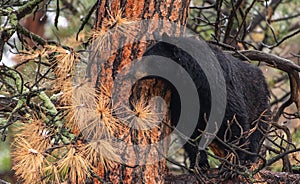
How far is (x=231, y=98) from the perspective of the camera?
8.29ft

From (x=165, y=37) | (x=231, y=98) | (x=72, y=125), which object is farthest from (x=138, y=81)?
(x=231, y=98)

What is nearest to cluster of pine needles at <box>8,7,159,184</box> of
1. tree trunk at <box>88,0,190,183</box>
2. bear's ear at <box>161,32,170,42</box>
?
tree trunk at <box>88,0,190,183</box>

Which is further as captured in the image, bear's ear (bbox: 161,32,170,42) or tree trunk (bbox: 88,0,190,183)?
bear's ear (bbox: 161,32,170,42)

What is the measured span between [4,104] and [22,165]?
41cm

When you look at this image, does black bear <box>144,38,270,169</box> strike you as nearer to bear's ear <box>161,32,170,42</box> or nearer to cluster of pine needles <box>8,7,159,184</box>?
bear's ear <box>161,32,170,42</box>

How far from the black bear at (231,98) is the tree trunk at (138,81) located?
0.08 meters

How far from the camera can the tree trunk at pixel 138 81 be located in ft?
6.95

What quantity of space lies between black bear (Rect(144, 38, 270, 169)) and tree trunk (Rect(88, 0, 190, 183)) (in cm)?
8

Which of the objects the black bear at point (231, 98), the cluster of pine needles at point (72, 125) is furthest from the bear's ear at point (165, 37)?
the cluster of pine needles at point (72, 125)

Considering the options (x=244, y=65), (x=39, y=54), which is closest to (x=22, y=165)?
(x=39, y=54)

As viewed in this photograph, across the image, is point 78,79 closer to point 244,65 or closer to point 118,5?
point 118,5

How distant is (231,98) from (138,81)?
0.54 metres

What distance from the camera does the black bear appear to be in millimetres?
2237

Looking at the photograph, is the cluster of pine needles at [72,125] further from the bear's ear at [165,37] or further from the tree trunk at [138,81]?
the bear's ear at [165,37]
